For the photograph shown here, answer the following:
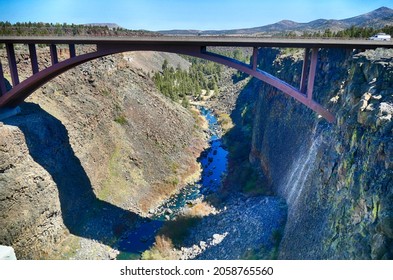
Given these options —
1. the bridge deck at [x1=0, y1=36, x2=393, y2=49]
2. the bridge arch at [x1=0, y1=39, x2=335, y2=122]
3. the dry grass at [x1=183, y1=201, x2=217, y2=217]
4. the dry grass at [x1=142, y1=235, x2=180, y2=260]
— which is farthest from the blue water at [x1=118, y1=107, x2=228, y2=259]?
the bridge deck at [x1=0, y1=36, x2=393, y2=49]

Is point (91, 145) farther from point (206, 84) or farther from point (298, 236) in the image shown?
point (206, 84)

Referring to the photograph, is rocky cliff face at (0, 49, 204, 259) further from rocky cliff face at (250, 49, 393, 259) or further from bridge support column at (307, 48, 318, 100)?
bridge support column at (307, 48, 318, 100)

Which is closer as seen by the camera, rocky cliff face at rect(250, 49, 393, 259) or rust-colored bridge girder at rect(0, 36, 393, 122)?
rocky cliff face at rect(250, 49, 393, 259)

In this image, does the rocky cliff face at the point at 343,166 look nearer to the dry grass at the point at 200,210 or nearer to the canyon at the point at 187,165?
the canyon at the point at 187,165

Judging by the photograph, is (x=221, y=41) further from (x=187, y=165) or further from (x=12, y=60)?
(x=187, y=165)

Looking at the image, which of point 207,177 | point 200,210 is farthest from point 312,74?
point 207,177

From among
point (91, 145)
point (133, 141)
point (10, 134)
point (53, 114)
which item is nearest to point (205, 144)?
point (133, 141)
